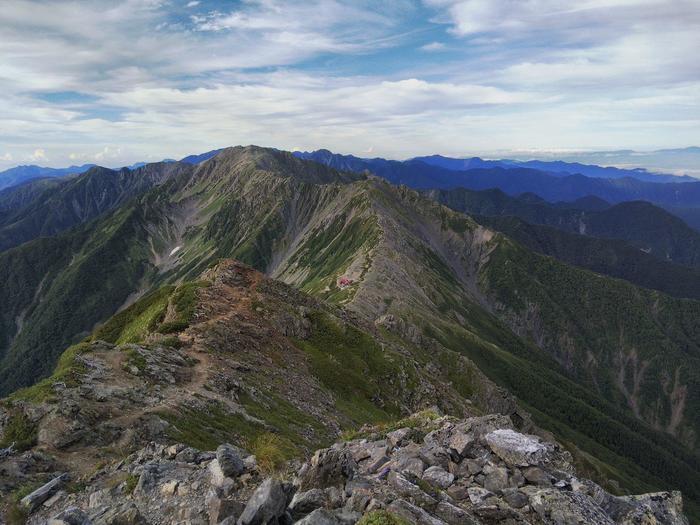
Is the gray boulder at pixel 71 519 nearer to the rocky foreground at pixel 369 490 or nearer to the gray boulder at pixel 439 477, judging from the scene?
the rocky foreground at pixel 369 490

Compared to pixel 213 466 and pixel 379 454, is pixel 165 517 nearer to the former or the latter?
pixel 213 466

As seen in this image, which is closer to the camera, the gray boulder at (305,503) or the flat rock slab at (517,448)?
the gray boulder at (305,503)

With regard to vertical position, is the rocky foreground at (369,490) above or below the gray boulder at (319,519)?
below

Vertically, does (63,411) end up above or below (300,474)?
below

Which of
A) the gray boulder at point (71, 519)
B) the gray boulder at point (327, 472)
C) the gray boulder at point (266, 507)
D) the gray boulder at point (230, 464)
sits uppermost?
the gray boulder at point (266, 507)

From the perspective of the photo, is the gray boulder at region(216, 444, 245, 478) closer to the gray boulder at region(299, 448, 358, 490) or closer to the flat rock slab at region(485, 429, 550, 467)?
the gray boulder at region(299, 448, 358, 490)

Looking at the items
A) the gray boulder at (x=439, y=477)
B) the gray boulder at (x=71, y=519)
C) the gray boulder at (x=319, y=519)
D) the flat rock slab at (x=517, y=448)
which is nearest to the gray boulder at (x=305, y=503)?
the gray boulder at (x=319, y=519)

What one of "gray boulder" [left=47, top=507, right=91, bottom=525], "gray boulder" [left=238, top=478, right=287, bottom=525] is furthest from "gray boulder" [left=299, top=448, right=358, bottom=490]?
"gray boulder" [left=47, top=507, right=91, bottom=525]

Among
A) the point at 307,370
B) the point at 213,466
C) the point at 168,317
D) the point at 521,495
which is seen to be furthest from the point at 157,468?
the point at 168,317
